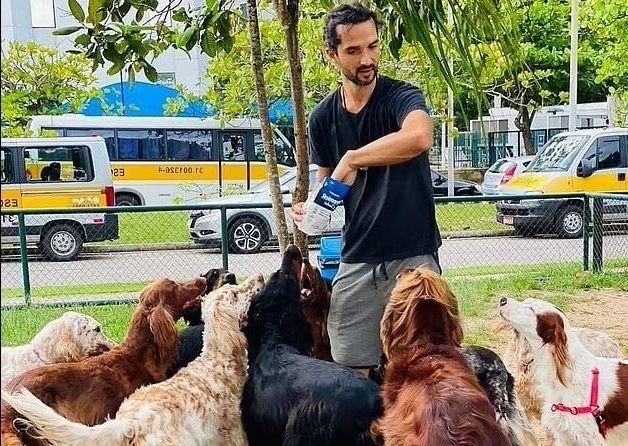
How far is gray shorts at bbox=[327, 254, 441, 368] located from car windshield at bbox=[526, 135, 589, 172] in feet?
38.1

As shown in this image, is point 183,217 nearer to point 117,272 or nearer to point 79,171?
point 117,272

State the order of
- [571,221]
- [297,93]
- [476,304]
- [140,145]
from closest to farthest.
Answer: [297,93] < [476,304] < [571,221] < [140,145]

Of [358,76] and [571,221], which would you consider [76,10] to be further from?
[571,221]

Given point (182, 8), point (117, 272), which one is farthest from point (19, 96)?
point (182, 8)

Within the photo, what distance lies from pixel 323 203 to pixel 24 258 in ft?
18.7

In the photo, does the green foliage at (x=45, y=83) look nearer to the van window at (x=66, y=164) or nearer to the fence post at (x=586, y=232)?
the van window at (x=66, y=164)

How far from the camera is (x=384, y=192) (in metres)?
3.28

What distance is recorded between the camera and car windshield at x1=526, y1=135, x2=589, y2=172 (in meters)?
14.2

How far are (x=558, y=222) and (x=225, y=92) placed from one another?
526cm

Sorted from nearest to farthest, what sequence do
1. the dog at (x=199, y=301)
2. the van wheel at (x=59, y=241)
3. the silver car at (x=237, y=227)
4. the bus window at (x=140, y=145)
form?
the dog at (x=199, y=301) → the silver car at (x=237, y=227) → the van wheel at (x=59, y=241) → the bus window at (x=140, y=145)

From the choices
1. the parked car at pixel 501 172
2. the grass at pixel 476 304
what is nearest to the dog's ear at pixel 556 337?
the grass at pixel 476 304

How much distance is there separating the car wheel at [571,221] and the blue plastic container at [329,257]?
18.6ft

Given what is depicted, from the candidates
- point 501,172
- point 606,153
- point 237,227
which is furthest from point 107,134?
point 606,153

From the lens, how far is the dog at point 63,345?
12.3 ft
